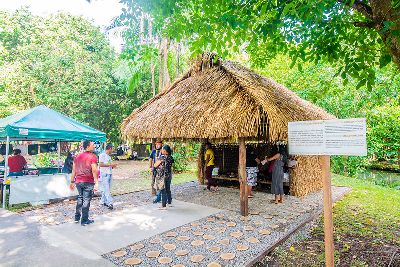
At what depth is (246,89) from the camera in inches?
264

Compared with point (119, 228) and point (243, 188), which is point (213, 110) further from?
point (119, 228)

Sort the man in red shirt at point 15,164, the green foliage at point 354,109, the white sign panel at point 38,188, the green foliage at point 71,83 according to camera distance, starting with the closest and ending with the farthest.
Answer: the white sign panel at point 38,188
the man in red shirt at point 15,164
the green foliage at point 354,109
the green foliage at point 71,83

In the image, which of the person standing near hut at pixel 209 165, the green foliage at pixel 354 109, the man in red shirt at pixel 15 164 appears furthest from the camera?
the green foliage at pixel 354 109

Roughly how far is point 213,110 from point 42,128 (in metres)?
5.17

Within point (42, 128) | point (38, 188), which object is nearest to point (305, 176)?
point (38, 188)

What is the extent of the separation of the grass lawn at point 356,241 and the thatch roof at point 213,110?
2.29 m

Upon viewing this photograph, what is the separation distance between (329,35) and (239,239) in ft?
12.9

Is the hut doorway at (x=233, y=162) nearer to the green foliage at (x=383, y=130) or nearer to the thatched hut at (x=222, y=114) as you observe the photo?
the thatched hut at (x=222, y=114)

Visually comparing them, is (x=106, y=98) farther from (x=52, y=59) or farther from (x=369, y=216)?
(x=369, y=216)

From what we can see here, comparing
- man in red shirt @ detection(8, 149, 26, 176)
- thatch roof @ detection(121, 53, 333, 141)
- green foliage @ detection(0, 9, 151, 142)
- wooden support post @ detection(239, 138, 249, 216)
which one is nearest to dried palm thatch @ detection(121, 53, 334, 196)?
thatch roof @ detection(121, 53, 333, 141)

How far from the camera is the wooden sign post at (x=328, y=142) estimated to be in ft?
10.3

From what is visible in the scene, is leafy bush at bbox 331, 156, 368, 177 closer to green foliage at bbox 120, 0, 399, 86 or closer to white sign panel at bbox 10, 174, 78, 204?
green foliage at bbox 120, 0, 399, 86

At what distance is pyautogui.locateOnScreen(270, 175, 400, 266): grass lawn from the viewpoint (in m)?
4.17

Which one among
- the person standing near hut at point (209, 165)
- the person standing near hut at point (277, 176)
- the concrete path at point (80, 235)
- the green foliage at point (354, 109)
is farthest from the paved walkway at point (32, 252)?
the green foliage at point (354, 109)
